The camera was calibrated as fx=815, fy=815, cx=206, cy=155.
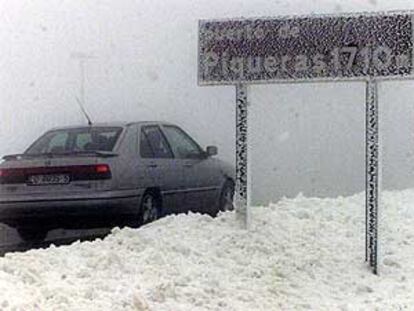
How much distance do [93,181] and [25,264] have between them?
112 centimetres

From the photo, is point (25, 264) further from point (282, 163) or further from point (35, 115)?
point (282, 163)

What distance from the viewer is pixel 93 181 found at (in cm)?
753

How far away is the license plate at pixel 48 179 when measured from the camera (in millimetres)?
7387

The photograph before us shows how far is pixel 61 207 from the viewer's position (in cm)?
743

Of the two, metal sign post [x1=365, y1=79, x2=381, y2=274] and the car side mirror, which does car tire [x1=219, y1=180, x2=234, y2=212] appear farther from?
metal sign post [x1=365, y1=79, x2=381, y2=274]

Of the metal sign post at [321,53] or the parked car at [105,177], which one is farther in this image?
the metal sign post at [321,53]

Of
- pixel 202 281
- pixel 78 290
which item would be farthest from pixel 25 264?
pixel 202 281

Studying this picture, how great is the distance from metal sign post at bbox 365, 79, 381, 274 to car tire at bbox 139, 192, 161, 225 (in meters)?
2.07

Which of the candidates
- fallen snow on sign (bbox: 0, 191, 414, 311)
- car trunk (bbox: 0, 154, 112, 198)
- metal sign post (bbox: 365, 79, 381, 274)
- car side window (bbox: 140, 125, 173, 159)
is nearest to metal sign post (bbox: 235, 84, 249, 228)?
fallen snow on sign (bbox: 0, 191, 414, 311)

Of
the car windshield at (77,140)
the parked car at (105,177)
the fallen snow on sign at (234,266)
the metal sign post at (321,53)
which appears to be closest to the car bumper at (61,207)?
the parked car at (105,177)

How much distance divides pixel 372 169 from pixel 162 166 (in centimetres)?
207

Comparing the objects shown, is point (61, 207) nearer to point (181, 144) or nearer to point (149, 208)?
point (149, 208)

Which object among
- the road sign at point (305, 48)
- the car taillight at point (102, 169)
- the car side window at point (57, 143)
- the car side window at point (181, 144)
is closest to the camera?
the car side window at point (57, 143)

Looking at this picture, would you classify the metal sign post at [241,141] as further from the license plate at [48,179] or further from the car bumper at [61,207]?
the license plate at [48,179]
